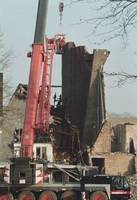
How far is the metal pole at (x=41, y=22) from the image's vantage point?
3362 cm

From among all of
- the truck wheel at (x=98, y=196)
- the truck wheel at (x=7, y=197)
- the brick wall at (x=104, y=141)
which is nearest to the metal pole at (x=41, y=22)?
the truck wheel at (x=7, y=197)

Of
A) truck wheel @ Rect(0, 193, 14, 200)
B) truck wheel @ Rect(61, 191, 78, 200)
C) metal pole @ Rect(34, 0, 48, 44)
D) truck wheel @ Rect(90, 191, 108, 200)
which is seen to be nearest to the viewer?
truck wheel @ Rect(0, 193, 14, 200)

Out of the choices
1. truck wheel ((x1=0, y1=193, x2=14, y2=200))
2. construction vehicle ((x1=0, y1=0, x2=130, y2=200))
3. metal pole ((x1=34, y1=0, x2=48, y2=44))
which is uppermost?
metal pole ((x1=34, y1=0, x2=48, y2=44))

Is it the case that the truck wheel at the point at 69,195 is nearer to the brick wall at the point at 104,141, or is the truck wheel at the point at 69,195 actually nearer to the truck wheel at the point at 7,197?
the truck wheel at the point at 7,197

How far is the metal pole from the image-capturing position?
3362 cm

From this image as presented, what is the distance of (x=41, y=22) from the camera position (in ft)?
111

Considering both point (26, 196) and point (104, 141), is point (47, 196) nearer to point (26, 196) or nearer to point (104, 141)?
point (26, 196)

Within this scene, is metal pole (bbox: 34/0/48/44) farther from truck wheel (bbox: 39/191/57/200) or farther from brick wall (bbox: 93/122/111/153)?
brick wall (bbox: 93/122/111/153)

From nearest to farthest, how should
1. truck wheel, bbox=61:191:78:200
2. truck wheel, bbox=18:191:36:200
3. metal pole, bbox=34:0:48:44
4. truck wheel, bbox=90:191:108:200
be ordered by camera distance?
1. truck wheel, bbox=18:191:36:200
2. truck wheel, bbox=90:191:108:200
3. truck wheel, bbox=61:191:78:200
4. metal pole, bbox=34:0:48:44

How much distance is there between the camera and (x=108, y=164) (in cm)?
5784

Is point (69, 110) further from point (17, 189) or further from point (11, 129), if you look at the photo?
point (17, 189)

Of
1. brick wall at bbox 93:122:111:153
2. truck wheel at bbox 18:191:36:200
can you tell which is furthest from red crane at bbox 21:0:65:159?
brick wall at bbox 93:122:111:153

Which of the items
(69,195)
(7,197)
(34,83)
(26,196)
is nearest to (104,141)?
(34,83)

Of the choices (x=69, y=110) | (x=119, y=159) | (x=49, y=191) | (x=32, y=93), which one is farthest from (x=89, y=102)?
(x=49, y=191)
